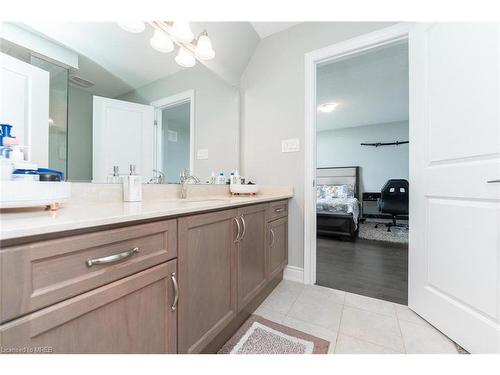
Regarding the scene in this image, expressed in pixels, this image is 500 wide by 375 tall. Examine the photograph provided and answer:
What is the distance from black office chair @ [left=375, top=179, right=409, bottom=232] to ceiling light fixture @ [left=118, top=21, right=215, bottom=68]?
3.94 m

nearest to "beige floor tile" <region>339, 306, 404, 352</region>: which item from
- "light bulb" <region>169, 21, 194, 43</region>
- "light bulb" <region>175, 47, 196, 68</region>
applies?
"light bulb" <region>175, 47, 196, 68</region>

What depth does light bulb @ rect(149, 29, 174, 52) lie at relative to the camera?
1.32m

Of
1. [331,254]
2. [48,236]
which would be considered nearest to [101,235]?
[48,236]

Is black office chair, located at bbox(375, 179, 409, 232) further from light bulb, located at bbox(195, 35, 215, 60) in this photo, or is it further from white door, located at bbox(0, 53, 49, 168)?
white door, located at bbox(0, 53, 49, 168)

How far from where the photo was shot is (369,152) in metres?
5.10

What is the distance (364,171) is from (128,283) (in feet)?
18.6

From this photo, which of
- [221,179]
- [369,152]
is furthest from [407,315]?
[369,152]

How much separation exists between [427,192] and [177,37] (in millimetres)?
1989

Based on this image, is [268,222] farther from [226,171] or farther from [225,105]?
[225,105]

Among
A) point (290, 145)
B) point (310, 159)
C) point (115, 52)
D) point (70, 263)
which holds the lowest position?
point (70, 263)

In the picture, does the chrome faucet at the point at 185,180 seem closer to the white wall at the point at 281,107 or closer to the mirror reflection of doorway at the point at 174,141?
the mirror reflection of doorway at the point at 174,141

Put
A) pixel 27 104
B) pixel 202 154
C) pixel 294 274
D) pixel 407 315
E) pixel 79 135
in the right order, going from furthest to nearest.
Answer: pixel 294 274 → pixel 202 154 → pixel 407 315 → pixel 79 135 → pixel 27 104

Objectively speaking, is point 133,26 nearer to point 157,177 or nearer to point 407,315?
point 157,177
